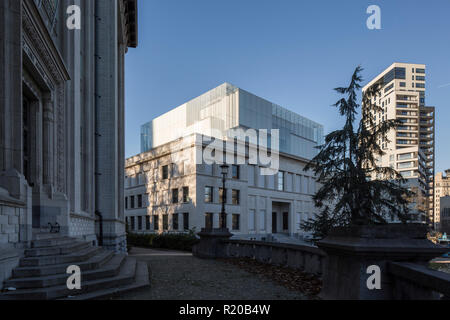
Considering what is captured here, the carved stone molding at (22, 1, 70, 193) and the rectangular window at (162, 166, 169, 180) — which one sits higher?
the carved stone molding at (22, 1, 70, 193)

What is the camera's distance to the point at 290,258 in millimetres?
10594

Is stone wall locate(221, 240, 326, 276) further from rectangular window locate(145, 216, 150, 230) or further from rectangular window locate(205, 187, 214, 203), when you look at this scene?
rectangular window locate(145, 216, 150, 230)

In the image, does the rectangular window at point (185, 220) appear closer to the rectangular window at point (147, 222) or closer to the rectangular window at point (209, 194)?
the rectangular window at point (209, 194)

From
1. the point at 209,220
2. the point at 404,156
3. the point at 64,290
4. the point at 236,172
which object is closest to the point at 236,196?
the point at 236,172

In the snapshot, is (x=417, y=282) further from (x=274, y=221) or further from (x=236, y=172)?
(x=274, y=221)

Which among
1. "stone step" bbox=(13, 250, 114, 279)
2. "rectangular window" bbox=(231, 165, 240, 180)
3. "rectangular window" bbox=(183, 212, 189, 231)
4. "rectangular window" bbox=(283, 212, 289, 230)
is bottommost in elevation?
"rectangular window" bbox=(283, 212, 289, 230)

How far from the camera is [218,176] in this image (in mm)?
37938

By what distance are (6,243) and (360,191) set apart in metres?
14.5

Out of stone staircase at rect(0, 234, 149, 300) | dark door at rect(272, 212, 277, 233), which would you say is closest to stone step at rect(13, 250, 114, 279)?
stone staircase at rect(0, 234, 149, 300)

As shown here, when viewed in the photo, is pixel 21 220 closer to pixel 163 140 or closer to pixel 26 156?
pixel 26 156

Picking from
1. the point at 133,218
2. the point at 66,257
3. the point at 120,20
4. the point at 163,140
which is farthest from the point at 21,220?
the point at 163,140

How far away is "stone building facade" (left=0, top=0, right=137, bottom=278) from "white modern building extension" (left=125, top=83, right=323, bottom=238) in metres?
13.3

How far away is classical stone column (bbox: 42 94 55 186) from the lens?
11.3 meters

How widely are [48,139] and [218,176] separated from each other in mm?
27250
